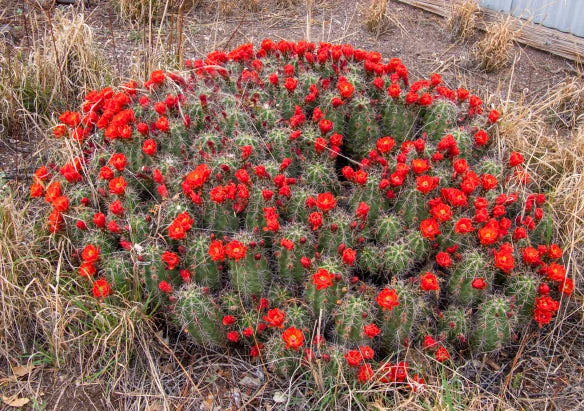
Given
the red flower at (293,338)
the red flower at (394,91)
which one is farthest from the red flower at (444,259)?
the red flower at (394,91)

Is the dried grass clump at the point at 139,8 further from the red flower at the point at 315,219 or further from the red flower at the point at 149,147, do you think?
the red flower at the point at 315,219

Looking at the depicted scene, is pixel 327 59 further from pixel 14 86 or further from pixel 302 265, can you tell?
pixel 14 86

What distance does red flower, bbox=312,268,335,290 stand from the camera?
2619mm

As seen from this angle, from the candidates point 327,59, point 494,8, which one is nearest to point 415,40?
point 494,8

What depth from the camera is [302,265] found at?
2.90 m

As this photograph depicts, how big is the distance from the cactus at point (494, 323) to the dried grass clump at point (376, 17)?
11.3 ft

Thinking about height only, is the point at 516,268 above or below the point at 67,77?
below

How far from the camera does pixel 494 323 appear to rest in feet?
9.13

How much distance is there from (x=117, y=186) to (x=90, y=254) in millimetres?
400

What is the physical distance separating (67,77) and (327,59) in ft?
7.01

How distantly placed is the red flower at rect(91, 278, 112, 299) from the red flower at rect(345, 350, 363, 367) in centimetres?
130

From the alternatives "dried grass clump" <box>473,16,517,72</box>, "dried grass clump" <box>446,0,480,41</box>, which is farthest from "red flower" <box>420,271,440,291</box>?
"dried grass clump" <box>446,0,480,41</box>

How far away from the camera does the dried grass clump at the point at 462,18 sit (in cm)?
523

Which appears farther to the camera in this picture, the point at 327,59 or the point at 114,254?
the point at 327,59
